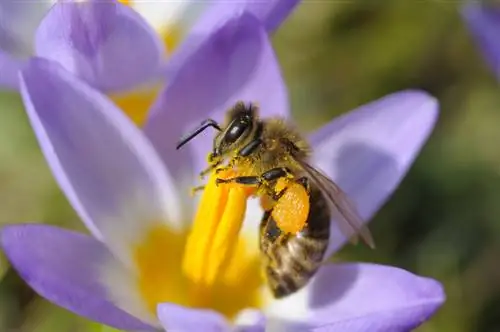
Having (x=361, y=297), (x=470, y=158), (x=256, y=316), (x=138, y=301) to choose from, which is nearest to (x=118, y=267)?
(x=138, y=301)

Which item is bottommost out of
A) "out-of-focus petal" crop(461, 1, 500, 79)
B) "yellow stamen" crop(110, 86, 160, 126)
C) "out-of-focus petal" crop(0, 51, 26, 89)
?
"yellow stamen" crop(110, 86, 160, 126)

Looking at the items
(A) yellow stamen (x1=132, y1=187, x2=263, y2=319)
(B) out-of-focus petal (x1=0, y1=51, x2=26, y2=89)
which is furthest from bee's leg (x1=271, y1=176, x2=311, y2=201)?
(B) out-of-focus petal (x1=0, y1=51, x2=26, y2=89)

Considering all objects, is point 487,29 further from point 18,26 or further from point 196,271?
point 18,26

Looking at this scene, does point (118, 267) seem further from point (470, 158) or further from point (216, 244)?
point (470, 158)

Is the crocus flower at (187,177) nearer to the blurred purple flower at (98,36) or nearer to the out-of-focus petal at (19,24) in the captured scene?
the blurred purple flower at (98,36)

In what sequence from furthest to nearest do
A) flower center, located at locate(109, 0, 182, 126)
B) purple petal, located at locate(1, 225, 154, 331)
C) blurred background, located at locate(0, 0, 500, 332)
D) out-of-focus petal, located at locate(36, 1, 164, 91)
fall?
blurred background, located at locate(0, 0, 500, 332) → flower center, located at locate(109, 0, 182, 126) → out-of-focus petal, located at locate(36, 1, 164, 91) → purple petal, located at locate(1, 225, 154, 331)

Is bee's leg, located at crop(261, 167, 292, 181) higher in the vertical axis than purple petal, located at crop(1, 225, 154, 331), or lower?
higher

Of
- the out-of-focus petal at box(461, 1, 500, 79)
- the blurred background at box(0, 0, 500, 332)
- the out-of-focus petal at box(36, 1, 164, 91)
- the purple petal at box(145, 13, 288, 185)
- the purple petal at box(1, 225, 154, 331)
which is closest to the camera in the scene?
the purple petal at box(1, 225, 154, 331)

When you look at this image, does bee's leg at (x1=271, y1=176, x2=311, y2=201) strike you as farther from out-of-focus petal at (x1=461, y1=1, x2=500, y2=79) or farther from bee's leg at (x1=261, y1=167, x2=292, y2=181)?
out-of-focus petal at (x1=461, y1=1, x2=500, y2=79)

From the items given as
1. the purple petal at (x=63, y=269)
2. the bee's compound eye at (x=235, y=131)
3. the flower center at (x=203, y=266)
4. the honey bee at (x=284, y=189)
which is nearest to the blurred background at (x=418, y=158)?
the flower center at (x=203, y=266)
